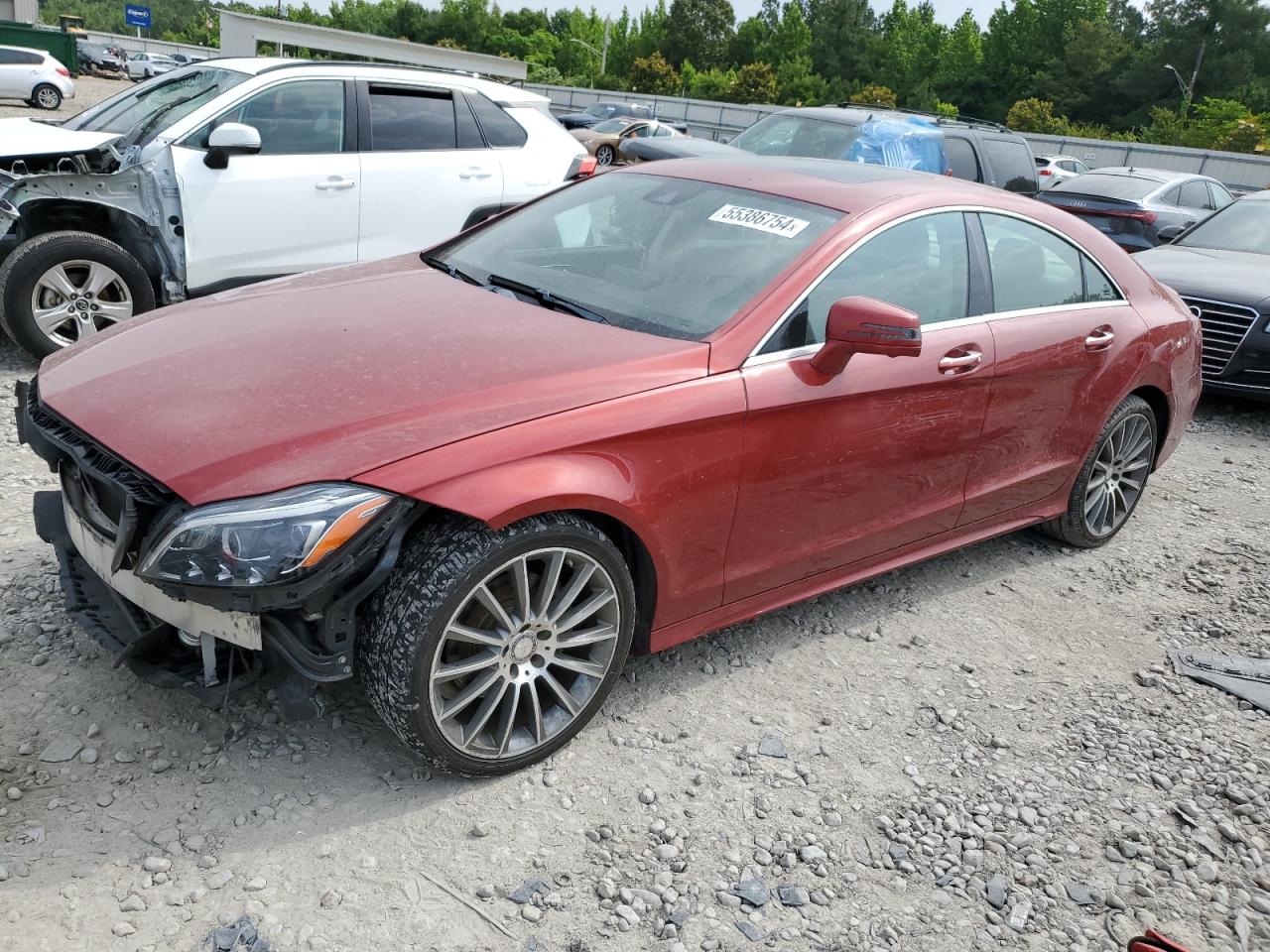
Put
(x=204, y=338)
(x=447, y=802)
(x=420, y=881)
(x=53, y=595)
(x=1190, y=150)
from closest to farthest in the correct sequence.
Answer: (x=420, y=881) < (x=447, y=802) < (x=204, y=338) < (x=53, y=595) < (x=1190, y=150)

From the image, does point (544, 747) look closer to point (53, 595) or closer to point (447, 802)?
point (447, 802)

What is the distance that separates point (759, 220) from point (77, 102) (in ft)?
120

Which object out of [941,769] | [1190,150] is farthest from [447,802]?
[1190,150]

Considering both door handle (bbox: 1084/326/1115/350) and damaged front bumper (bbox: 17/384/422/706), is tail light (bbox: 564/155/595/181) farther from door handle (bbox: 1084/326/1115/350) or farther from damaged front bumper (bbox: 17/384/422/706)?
damaged front bumper (bbox: 17/384/422/706)

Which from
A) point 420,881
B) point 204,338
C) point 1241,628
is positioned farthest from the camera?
point 1241,628

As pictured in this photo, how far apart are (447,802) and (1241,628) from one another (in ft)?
11.2

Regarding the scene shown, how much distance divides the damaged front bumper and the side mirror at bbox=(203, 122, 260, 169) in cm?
328

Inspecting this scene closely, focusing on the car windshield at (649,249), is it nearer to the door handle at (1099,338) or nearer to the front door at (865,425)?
the front door at (865,425)

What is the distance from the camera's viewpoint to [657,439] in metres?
3.04

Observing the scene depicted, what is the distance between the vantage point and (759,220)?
3.71 metres

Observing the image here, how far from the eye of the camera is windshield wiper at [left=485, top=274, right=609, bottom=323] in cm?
346

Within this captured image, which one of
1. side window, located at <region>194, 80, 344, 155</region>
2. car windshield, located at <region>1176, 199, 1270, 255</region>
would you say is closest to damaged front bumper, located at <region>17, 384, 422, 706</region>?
side window, located at <region>194, 80, 344, 155</region>

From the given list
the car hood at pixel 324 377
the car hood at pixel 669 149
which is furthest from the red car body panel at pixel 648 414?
the car hood at pixel 669 149

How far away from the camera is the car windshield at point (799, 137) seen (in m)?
10.4
